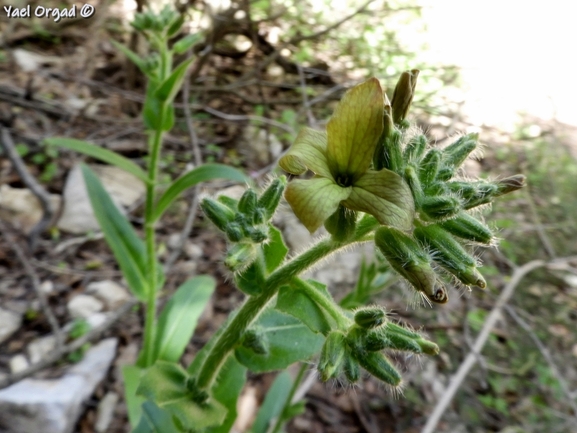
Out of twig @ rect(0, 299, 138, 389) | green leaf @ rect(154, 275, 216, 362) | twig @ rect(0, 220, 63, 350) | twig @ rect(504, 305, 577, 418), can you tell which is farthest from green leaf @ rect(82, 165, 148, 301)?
twig @ rect(504, 305, 577, 418)

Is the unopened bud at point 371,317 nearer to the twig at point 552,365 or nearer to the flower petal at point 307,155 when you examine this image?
the flower petal at point 307,155

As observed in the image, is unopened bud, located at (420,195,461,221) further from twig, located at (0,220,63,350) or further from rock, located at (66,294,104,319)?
rock, located at (66,294,104,319)

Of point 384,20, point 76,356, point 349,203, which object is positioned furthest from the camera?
point 384,20

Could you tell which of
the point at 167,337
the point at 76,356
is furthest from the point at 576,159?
the point at 76,356

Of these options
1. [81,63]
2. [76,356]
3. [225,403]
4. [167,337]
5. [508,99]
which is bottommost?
[76,356]

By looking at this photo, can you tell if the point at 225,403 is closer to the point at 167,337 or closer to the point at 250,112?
the point at 167,337

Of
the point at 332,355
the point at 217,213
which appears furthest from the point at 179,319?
the point at 332,355

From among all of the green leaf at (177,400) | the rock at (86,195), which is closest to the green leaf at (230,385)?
the green leaf at (177,400)
